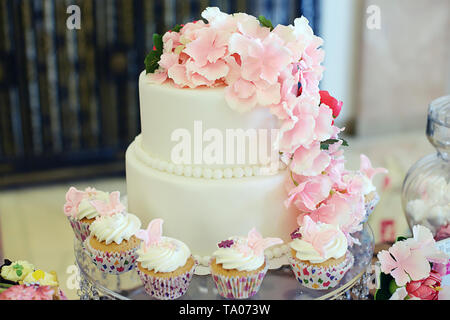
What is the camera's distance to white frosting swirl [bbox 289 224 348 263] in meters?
1.52

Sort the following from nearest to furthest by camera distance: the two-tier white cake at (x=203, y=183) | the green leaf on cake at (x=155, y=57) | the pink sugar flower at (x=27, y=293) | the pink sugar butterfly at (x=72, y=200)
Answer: the pink sugar flower at (x=27, y=293), the two-tier white cake at (x=203, y=183), the green leaf on cake at (x=155, y=57), the pink sugar butterfly at (x=72, y=200)

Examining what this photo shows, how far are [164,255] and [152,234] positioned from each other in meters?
0.08

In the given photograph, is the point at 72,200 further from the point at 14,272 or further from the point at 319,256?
the point at 319,256

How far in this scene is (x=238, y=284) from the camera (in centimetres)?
148

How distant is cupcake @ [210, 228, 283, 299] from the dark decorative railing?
9.29 ft

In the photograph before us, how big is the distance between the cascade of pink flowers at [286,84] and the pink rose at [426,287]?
0.77 ft

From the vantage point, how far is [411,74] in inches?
196

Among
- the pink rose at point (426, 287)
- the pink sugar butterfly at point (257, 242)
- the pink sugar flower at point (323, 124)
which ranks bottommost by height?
the pink rose at point (426, 287)

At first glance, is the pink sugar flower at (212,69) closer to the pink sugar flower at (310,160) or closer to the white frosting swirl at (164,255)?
the pink sugar flower at (310,160)

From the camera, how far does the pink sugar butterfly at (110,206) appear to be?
5.52 feet

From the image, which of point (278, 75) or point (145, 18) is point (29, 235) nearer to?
point (145, 18)

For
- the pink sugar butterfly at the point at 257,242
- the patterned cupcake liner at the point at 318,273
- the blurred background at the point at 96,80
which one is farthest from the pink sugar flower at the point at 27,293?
the blurred background at the point at 96,80

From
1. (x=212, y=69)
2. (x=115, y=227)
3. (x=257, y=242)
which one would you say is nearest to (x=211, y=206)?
(x=257, y=242)
